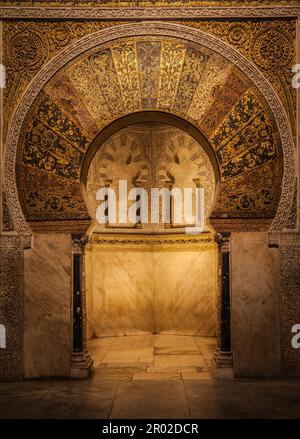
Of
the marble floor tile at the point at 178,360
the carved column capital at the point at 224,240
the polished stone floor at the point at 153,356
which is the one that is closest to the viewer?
the carved column capital at the point at 224,240

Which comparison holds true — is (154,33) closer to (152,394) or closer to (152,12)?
(152,12)

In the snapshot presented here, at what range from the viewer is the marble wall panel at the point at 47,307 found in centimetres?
509

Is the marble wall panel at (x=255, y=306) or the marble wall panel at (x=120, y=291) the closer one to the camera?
the marble wall panel at (x=255, y=306)

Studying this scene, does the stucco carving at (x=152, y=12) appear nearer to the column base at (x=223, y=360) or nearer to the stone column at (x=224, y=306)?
the stone column at (x=224, y=306)

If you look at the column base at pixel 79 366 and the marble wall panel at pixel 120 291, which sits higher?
the marble wall panel at pixel 120 291

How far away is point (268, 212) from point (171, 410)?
225cm

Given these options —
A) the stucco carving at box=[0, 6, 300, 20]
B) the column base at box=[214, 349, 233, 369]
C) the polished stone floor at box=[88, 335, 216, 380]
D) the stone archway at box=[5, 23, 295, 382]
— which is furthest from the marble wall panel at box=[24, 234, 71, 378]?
the stucco carving at box=[0, 6, 300, 20]

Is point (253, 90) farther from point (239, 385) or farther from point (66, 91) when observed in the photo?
point (239, 385)

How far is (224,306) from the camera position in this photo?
5191mm

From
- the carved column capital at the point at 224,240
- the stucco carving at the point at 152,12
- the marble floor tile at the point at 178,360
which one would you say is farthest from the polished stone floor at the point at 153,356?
the stucco carving at the point at 152,12

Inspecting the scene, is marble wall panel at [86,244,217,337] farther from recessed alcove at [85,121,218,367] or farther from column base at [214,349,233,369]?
column base at [214,349,233,369]

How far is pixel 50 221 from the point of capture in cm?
517

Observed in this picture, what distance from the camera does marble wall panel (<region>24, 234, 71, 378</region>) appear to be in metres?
5.09
